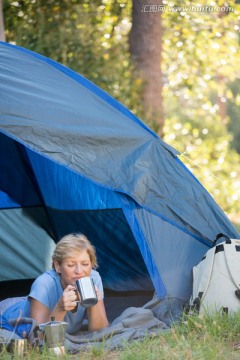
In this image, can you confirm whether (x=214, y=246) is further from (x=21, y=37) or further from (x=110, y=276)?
(x=21, y=37)

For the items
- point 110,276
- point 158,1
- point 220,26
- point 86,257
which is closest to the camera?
point 86,257

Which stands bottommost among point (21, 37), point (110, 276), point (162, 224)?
point (110, 276)

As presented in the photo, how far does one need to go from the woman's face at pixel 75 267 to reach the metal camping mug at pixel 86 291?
0.98ft

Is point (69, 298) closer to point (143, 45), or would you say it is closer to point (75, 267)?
point (75, 267)

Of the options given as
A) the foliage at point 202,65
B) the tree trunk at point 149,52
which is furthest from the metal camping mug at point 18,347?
the foliage at point 202,65

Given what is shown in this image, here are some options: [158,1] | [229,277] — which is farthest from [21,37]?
[229,277]

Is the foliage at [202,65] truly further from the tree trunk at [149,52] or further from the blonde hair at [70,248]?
the blonde hair at [70,248]

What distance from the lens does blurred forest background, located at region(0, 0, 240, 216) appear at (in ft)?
28.4

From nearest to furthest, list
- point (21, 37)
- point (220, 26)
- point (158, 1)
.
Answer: point (21, 37) → point (158, 1) → point (220, 26)

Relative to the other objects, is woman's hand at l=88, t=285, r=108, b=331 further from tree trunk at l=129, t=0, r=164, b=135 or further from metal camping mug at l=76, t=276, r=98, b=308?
tree trunk at l=129, t=0, r=164, b=135

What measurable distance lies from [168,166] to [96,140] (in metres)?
0.48

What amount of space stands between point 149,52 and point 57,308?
6030 millimetres

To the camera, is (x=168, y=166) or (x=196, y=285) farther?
(x=168, y=166)

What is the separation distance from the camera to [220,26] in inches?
416
